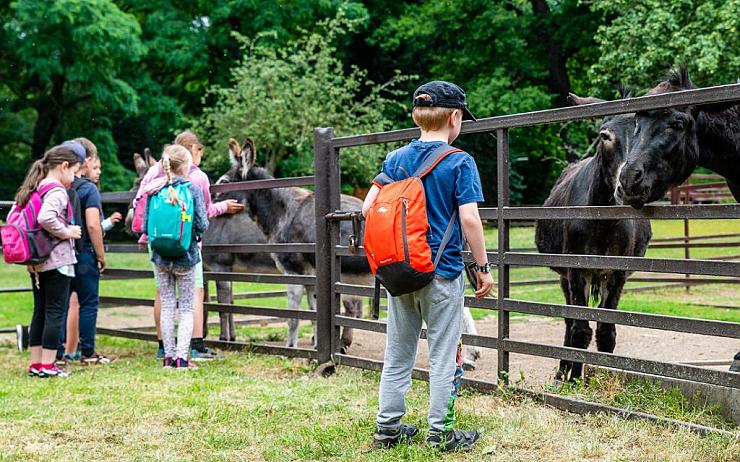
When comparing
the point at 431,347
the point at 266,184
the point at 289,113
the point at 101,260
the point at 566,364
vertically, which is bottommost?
the point at 566,364

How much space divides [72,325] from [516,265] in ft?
15.6

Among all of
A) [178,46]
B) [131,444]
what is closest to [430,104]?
[131,444]

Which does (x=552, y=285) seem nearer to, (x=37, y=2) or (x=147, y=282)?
(x=147, y=282)

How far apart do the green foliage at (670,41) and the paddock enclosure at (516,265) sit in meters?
12.3

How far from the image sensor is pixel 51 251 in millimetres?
7320

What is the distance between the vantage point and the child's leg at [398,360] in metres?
4.62

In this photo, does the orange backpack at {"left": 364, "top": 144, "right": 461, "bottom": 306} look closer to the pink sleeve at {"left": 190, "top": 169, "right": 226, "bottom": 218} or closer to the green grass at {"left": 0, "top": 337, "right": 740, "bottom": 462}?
the green grass at {"left": 0, "top": 337, "right": 740, "bottom": 462}

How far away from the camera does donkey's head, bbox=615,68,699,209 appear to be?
489 centimetres

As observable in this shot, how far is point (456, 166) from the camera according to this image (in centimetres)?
438

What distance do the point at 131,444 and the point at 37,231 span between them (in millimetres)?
3104

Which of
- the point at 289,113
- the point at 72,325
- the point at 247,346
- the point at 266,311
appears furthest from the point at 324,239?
the point at 289,113

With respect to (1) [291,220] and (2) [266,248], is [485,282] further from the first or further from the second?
(1) [291,220]

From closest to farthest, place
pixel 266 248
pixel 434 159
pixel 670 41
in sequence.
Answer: pixel 434 159 < pixel 266 248 < pixel 670 41

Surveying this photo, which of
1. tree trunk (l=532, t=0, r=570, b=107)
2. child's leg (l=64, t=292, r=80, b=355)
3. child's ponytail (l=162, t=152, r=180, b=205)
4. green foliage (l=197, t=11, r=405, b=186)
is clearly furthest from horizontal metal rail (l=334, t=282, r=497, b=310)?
tree trunk (l=532, t=0, r=570, b=107)
